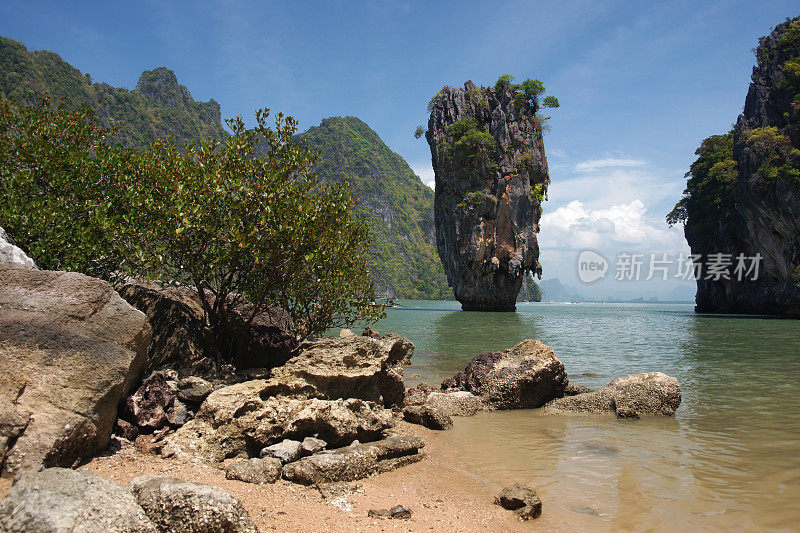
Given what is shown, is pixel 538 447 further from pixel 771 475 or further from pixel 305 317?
pixel 305 317

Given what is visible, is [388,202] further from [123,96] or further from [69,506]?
[69,506]

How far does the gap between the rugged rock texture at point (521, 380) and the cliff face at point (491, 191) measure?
4062cm

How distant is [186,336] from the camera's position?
8000 mm

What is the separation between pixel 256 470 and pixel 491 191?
4973 centimetres

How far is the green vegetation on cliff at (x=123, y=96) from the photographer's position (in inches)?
2884

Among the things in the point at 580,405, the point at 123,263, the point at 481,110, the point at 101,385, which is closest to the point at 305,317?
the point at 123,263

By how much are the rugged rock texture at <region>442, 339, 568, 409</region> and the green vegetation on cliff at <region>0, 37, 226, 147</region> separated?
189ft

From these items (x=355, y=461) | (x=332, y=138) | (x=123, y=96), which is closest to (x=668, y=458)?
(x=355, y=461)

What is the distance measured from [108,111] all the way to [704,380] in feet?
380

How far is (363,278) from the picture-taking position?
33.0 feet

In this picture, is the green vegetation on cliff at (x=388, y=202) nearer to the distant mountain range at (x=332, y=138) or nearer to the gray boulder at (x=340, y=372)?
the distant mountain range at (x=332, y=138)

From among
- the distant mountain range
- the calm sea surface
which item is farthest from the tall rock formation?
the distant mountain range

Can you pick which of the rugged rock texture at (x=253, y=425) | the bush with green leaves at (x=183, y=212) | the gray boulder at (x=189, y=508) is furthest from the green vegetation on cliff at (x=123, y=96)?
the gray boulder at (x=189, y=508)

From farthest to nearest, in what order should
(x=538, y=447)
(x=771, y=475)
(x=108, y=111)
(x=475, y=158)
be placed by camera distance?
1. (x=108, y=111)
2. (x=475, y=158)
3. (x=538, y=447)
4. (x=771, y=475)
